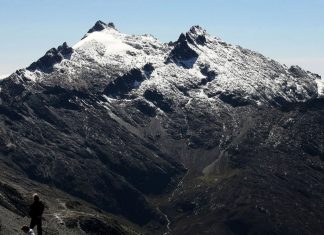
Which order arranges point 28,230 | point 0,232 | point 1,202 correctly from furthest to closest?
point 1,202 < point 0,232 < point 28,230

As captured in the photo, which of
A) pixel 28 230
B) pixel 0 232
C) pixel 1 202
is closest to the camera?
pixel 28 230

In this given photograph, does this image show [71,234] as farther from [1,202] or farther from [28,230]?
[28,230]

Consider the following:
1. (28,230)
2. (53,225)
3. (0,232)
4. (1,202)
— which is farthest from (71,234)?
(28,230)

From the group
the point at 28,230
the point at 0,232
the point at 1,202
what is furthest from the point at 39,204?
the point at 1,202

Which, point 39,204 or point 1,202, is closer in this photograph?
point 39,204

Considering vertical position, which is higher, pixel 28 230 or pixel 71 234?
pixel 28 230

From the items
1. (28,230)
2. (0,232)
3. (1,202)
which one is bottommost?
(1,202)

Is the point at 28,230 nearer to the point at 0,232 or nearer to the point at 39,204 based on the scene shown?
the point at 39,204

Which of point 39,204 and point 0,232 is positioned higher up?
point 39,204

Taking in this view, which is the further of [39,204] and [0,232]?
[0,232]
